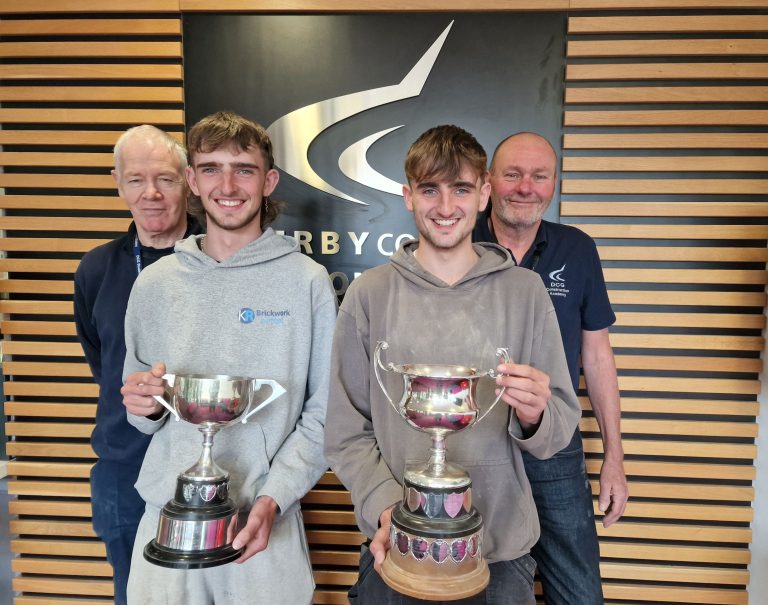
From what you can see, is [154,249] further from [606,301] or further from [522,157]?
[606,301]

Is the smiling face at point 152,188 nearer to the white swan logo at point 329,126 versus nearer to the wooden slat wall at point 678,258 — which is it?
the white swan logo at point 329,126

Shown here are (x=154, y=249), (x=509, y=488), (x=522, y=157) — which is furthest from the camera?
(x=522, y=157)

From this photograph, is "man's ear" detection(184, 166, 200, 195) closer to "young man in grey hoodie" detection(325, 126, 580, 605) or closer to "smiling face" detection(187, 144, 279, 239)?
"smiling face" detection(187, 144, 279, 239)

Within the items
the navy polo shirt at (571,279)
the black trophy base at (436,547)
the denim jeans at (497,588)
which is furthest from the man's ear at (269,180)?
the denim jeans at (497,588)

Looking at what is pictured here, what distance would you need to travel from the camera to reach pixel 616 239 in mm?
3350

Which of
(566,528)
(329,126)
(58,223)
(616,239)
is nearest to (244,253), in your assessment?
(329,126)

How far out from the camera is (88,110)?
11.2 ft

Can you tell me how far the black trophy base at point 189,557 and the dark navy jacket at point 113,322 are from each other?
2.34 ft

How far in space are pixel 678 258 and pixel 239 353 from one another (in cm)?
244

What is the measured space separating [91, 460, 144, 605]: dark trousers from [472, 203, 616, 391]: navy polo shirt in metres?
1.76

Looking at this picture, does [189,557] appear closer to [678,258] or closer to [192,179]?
[192,179]

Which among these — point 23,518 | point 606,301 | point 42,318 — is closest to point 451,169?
point 606,301

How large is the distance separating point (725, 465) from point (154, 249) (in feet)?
10.4

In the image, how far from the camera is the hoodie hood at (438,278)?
74.2 inches
